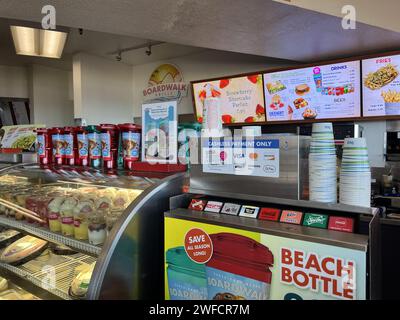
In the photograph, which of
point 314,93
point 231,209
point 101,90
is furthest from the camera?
point 101,90

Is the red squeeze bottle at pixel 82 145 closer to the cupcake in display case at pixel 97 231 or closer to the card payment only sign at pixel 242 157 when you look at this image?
the cupcake in display case at pixel 97 231

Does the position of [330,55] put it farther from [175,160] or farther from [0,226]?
[0,226]

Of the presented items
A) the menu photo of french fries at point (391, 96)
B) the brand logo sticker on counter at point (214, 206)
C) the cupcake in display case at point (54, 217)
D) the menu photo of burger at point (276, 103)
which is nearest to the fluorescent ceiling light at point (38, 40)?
the cupcake in display case at point (54, 217)

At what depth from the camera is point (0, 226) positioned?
221 centimetres

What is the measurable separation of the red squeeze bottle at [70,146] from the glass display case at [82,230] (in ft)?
0.53

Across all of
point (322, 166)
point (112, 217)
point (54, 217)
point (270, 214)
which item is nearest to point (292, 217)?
point (270, 214)

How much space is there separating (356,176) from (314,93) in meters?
2.66

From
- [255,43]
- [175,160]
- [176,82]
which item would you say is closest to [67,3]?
[175,160]

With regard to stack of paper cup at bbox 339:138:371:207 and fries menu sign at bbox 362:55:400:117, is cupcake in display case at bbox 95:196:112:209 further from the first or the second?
fries menu sign at bbox 362:55:400:117

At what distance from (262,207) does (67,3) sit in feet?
5.94

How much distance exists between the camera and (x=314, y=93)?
359cm

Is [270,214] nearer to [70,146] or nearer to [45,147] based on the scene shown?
[70,146]

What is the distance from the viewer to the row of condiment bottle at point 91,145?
1.90 metres

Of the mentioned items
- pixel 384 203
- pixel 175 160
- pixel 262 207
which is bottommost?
pixel 384 203
